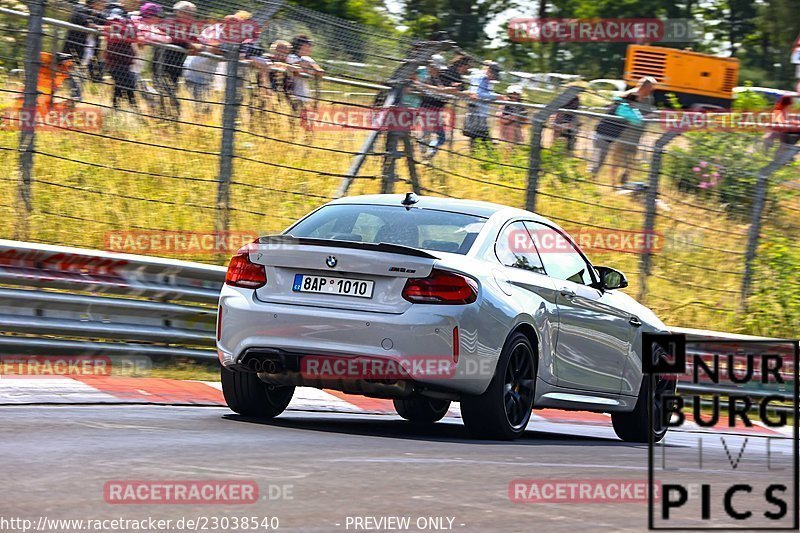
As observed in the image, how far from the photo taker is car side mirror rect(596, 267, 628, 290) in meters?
10.2

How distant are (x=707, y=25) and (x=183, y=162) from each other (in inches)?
2202

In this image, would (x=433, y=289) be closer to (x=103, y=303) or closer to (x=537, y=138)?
(x=103, y=303)

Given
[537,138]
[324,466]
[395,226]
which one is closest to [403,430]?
[395,226]

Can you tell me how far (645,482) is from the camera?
7137 millimetres

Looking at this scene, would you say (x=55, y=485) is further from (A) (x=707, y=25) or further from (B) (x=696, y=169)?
(A) (x=707, y=25)

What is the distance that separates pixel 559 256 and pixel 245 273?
7.40 feet

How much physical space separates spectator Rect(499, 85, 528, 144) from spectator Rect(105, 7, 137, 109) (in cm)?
379

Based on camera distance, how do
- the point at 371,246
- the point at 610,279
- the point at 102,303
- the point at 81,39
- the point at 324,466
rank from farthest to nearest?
the point at 81,39, the point at 102,303, the point at 610,279, the point at 371,246, the point at 324,466

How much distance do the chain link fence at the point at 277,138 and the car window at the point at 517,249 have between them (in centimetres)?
442

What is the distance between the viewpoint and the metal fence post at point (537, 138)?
14.8 m

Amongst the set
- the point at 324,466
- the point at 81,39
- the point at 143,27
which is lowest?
the point at 324,466

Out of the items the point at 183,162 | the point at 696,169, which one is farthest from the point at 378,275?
the point at 696,169

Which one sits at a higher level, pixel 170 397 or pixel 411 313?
pixel 411 313

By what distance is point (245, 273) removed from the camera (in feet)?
29.0
